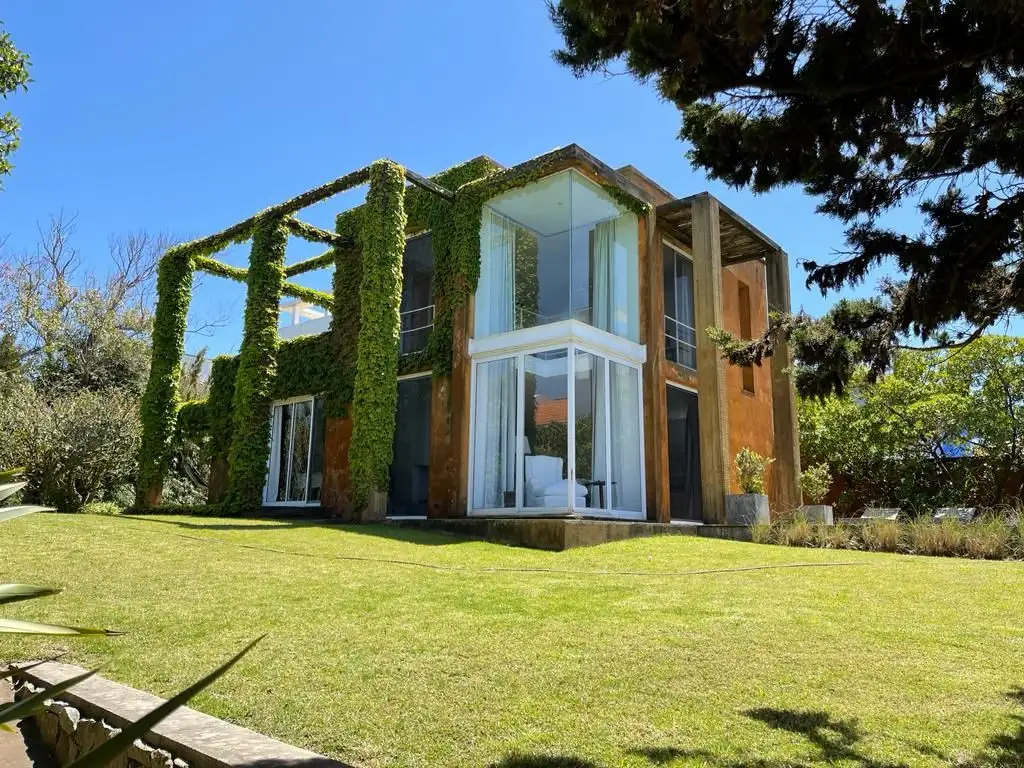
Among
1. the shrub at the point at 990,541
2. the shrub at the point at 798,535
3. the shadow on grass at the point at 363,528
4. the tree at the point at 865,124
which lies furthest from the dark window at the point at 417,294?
the tree at the point at 865,124

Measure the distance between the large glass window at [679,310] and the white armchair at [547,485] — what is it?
4024 millimetres

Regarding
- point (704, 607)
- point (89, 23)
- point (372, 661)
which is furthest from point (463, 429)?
point (89, 23)

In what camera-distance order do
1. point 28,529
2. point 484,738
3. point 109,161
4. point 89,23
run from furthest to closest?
point 109,161 < point 89,23 < point 28,529 < point 484,738

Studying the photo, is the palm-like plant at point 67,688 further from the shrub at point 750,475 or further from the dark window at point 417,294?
the dark window at point 417,294

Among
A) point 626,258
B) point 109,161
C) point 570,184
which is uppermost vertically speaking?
point 109,161

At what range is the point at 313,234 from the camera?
50.8 feet

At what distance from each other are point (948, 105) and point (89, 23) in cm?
1430

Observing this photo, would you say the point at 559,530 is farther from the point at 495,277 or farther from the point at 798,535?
the point at 495,277

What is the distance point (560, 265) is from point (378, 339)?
3993 millimetres

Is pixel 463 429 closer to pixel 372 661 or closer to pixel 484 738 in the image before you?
pixel 372 661

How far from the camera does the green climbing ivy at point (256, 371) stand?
1367 cm

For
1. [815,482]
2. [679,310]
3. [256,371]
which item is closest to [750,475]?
[815,482]

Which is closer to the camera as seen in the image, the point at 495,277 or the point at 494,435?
the point at 494,435

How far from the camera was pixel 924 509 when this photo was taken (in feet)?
60.2
